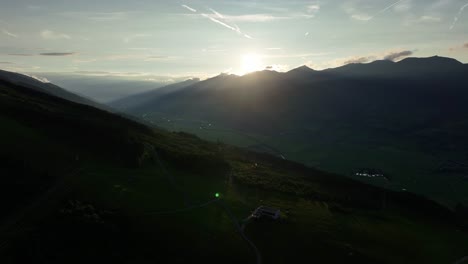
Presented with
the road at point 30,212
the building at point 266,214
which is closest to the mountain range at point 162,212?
the road at point 30,212

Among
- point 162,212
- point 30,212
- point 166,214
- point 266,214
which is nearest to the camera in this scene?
point 30,212

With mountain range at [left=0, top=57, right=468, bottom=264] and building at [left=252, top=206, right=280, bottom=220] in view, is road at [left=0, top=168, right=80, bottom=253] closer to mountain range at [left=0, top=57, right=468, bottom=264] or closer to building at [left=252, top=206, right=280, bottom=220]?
mountain range at [left=0, top=57, right=468, bottom=264]

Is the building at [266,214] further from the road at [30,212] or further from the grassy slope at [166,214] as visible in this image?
the road at [30,212]

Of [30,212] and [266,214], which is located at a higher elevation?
[30,212]

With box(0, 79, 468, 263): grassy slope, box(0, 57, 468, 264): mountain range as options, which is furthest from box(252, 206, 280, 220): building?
box(0, 79, 468, 263): grassy slope

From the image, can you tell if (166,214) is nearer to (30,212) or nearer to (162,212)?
(162,212)

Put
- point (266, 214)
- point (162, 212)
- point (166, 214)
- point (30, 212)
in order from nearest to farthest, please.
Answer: point (30, 212) → point (166, 214) → point (162, 212) → point (266, 214)

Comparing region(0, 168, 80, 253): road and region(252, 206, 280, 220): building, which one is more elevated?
region(0, 168, 80, 253): road

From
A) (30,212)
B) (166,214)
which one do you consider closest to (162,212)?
(166,214)

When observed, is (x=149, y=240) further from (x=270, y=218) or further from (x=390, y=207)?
(x=390, y=207)
